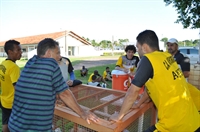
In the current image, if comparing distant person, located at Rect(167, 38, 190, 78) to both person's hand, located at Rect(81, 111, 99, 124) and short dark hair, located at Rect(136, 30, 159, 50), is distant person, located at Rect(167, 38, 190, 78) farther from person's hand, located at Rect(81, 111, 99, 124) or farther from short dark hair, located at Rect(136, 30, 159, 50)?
person's hand, located at Rect(81, 111, 99, 124)

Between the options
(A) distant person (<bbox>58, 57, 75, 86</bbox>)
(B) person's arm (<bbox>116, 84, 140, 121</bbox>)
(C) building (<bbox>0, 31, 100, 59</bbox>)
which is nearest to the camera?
(B) person's arm (<bbox>116, 84, 140, 121</bbox>)

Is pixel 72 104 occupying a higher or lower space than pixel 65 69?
lower

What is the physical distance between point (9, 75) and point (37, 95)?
1.16 metres

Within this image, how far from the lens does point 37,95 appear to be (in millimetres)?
1249

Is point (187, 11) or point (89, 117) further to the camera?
point (187, 11)

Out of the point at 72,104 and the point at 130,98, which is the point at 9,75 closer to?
the point at 72,104

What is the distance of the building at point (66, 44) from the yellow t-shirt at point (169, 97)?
977 inches

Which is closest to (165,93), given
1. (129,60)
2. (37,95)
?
(37,95)

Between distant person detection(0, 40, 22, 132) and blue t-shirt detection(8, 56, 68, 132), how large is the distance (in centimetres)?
92

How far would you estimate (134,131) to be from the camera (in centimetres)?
182

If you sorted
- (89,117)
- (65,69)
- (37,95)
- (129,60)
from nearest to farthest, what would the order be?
(37,95) → (89,117) → (65,69) → (129,60)

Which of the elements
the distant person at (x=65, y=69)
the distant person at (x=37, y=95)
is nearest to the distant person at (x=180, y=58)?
the distant person at (x=65, y=69)

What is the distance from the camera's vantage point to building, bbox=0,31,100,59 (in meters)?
27.2

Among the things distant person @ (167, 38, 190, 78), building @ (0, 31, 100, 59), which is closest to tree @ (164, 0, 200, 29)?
distant person @ (167, 38, 190, 78)
